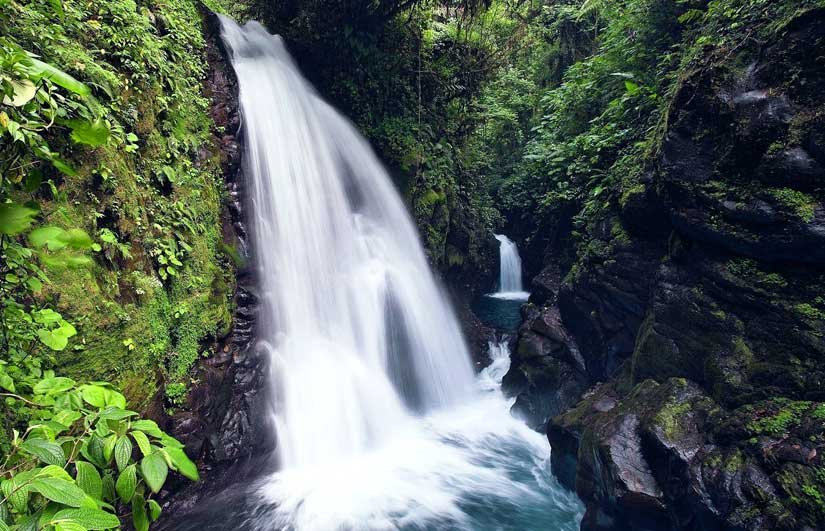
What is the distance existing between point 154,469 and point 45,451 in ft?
1.01

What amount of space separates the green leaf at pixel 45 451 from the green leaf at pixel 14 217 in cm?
63

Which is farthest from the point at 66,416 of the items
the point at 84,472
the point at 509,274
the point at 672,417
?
the point at 509,274

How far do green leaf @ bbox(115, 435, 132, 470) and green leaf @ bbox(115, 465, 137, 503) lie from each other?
21 millimetres

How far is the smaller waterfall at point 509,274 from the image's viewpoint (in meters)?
13.4

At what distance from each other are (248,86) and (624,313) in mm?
7831

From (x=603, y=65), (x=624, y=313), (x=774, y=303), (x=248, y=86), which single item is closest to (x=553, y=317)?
(x=624, y=313)

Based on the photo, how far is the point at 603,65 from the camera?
9406 mm

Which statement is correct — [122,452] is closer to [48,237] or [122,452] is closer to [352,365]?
[48,237]

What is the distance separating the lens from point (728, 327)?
4.42m

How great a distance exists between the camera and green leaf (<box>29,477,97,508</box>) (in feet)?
3.62

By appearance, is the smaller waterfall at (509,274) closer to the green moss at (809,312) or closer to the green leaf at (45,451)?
the green moss at (809,312)

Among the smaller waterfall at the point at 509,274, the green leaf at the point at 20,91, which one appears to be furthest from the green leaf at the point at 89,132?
the smaller waterfall at the point at 509,274

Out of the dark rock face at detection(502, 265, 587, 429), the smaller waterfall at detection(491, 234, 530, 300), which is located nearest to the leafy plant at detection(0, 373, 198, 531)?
the dark rock face at detection(502, 265, 587, 429)

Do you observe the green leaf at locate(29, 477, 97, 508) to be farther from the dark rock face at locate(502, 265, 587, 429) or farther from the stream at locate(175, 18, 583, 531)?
the dark rock face at locate(502, 265, 587, 429)
